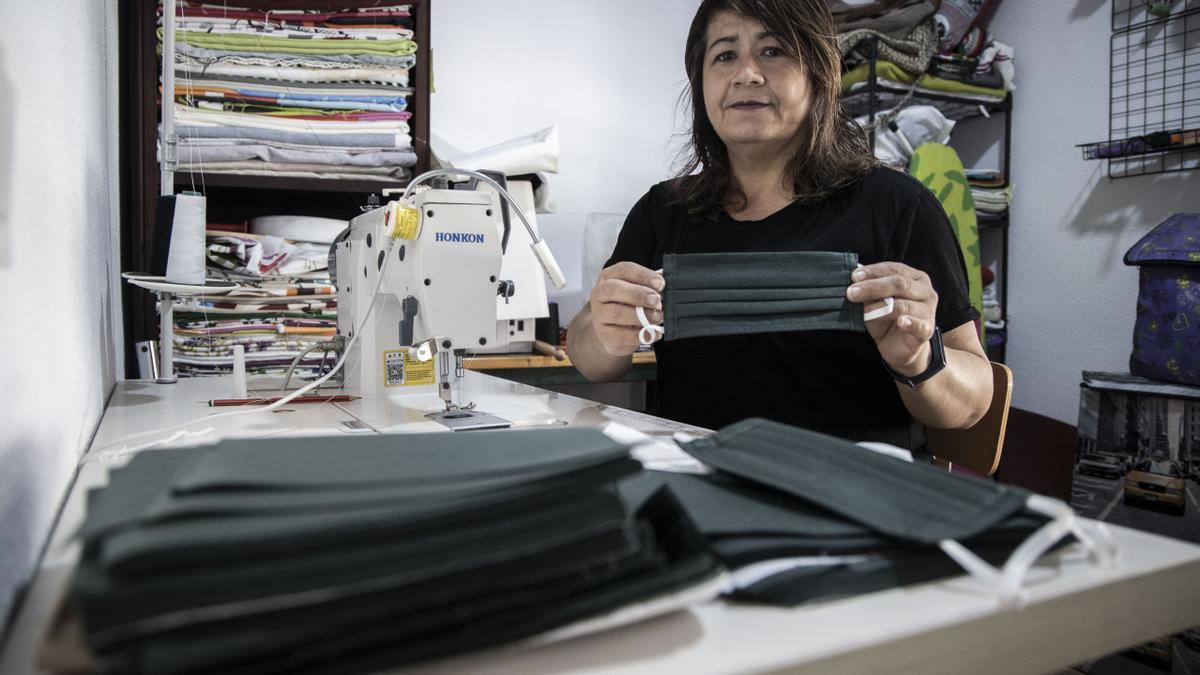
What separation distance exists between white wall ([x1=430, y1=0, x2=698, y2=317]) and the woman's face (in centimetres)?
145

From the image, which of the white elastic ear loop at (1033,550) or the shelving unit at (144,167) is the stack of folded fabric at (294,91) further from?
the white elastic ear loop at (1033,550)

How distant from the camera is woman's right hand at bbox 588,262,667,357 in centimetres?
125

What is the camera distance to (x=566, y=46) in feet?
10.6

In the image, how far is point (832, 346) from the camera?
61.9 inches

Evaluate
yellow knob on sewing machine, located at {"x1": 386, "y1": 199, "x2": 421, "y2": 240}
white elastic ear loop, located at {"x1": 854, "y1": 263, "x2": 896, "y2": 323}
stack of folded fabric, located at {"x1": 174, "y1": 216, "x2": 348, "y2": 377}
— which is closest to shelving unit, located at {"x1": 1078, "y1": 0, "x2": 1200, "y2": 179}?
white elastic ear loop, located at {"x1": 854, "y1": 263, "x2": 896, "y2": 323}

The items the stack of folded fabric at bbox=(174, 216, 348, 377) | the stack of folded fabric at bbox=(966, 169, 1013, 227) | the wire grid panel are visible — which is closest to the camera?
the stack of folded fabric at bbox=(174, 216, 348, 377)

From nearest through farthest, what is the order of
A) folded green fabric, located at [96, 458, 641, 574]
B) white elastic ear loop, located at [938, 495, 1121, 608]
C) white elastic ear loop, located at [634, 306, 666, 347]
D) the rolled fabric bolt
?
folded green fabric, located at [96, 458, 641, 574], white elastic ear loop, located at [938, 495, 1121, 608], white elastic ear loop, located at [634, 306, 666, 347], the rolled fabric bolt

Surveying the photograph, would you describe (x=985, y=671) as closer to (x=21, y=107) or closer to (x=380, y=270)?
(x=21, y=107)

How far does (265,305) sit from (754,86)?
5.29ft

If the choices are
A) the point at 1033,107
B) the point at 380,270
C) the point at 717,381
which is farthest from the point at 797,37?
the point at 1033,107

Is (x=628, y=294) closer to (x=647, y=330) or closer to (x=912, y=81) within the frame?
(x=647, y=330)

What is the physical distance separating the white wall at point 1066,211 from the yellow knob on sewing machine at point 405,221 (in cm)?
270

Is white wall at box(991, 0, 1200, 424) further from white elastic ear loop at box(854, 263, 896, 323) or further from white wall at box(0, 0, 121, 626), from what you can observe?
white wall at box(0, 0, 121, 626)

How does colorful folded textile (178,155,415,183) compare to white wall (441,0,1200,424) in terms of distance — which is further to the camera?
white wall (441,0,1200,424)
